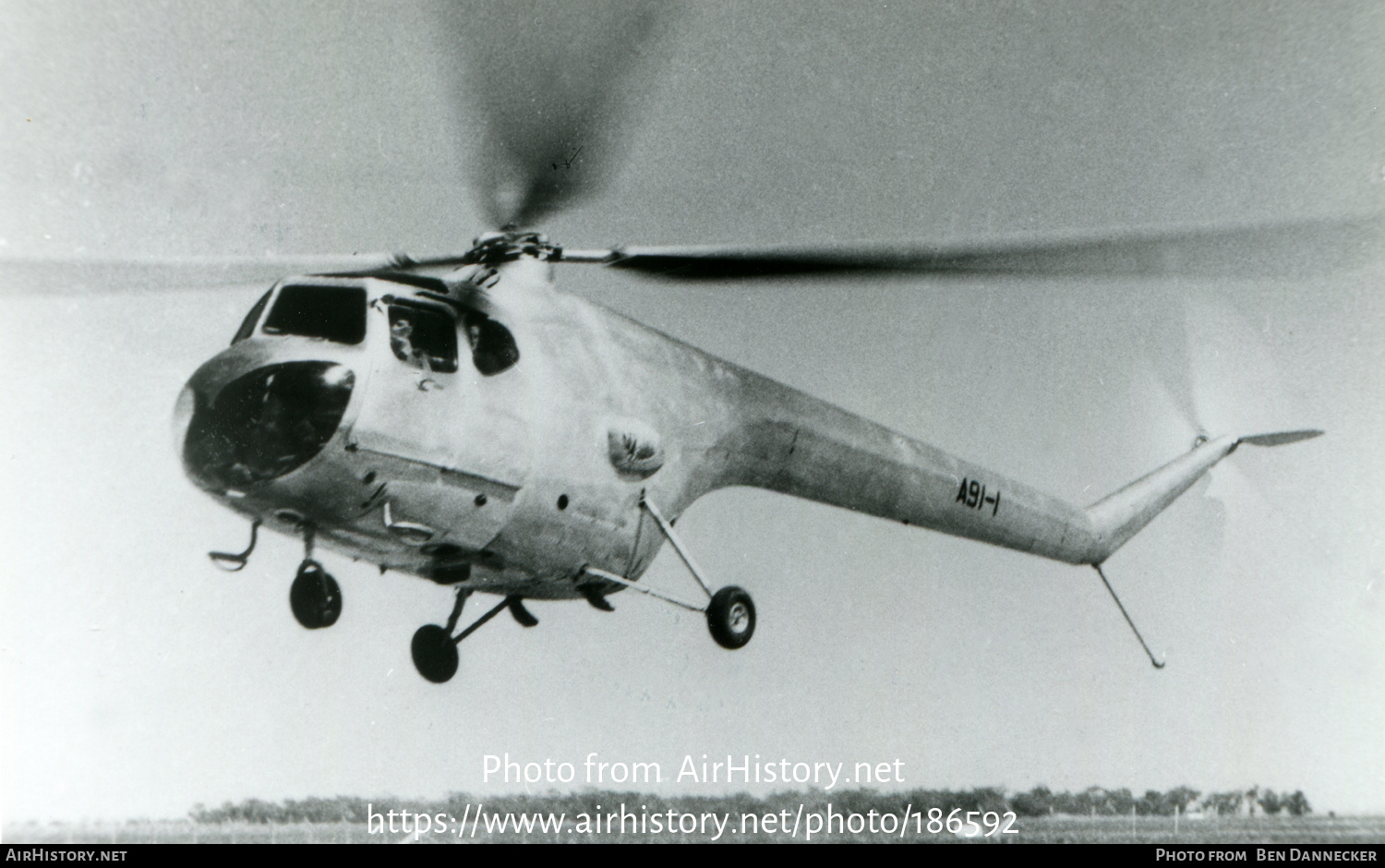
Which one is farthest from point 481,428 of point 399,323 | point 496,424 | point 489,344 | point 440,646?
point 440,646

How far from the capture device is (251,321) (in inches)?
271

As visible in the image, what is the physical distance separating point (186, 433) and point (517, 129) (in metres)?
2.87

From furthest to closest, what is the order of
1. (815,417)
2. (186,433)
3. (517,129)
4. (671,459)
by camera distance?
(815,417)
(671,459)
(517,129)
(186,433)

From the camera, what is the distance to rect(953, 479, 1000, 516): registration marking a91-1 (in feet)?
37.3

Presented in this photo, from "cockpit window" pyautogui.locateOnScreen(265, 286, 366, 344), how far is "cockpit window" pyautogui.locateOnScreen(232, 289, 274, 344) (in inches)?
4.5

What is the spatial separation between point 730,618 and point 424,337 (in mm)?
3096

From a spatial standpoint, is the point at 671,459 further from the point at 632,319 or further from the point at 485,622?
the point at 485,622

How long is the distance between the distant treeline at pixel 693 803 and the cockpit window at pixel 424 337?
3.46 metres

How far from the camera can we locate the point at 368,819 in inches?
323

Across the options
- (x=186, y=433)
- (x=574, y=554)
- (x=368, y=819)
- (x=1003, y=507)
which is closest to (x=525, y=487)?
(x=574, y=554)

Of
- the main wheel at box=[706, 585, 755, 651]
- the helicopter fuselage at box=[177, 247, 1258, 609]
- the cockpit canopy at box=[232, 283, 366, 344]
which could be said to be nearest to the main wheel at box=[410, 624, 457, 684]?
the helicopter fuselage at box=[177, 247, 1258, 609]

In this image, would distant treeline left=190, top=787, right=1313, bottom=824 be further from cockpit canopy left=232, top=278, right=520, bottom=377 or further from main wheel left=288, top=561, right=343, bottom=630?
cockpit canopy left=232, top=278, right=520, bottom=377
